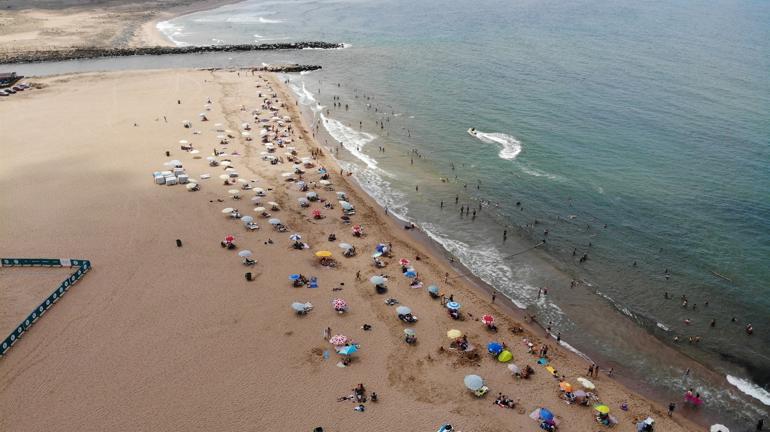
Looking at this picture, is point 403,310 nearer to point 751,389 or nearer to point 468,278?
point 468,278

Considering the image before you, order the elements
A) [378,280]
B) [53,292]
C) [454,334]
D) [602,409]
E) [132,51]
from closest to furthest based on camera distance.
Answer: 1. [602,409]
2. [454,334]
3. [53,292]
4. [378,280]
5. [132,51]

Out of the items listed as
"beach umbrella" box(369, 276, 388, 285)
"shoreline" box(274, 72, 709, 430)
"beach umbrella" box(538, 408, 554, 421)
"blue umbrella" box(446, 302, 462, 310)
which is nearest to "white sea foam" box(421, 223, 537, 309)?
"shoreline" box(274, 72, 709, 430)

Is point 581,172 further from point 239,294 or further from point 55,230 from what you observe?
point 55,230

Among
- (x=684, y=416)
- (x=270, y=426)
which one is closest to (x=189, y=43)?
(x=270, y=426)

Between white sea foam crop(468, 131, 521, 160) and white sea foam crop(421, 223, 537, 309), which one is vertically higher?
white sea foam crop(468, 131, 521, 160)

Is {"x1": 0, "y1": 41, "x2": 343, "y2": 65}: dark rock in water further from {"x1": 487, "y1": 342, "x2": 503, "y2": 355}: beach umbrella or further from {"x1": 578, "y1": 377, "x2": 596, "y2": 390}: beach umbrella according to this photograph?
{"x1": 578, "y1": 377, "x2": 596, "y2": 390}: beach umbrella

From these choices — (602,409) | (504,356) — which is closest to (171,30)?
(504,356)
